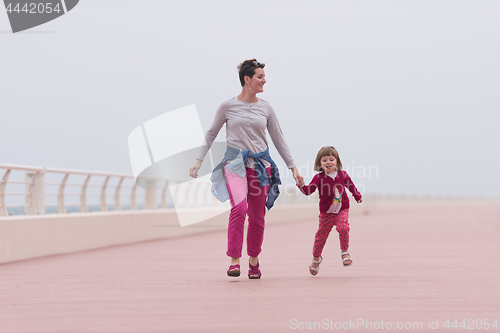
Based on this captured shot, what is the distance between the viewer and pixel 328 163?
25.2 feet

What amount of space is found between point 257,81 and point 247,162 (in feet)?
2.50

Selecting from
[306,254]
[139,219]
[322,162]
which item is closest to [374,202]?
[139,219]

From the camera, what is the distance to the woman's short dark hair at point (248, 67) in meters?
7.51

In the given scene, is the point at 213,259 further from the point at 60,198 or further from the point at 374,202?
the point at 374,202

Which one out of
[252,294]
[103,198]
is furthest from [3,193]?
[252,294]

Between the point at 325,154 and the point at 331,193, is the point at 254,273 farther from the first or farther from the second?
the point at 325,154

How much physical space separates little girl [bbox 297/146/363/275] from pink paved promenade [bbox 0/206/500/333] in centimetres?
35

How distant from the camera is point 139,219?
16094 mm

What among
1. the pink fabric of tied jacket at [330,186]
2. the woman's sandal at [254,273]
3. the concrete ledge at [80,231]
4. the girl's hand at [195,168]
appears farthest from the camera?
the concrete ledge at [80,231]

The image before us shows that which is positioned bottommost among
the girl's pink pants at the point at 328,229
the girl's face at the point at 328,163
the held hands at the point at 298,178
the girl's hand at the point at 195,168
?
the girl's pink pants at the point at 328,229

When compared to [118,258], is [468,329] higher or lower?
higher

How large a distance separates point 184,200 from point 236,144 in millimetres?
12959

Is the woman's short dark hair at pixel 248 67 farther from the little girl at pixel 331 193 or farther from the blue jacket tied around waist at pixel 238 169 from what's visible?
the little girl at pixel 331 193

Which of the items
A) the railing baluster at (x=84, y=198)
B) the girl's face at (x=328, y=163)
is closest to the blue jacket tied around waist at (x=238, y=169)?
the girl's face at (x=328, y=163)
